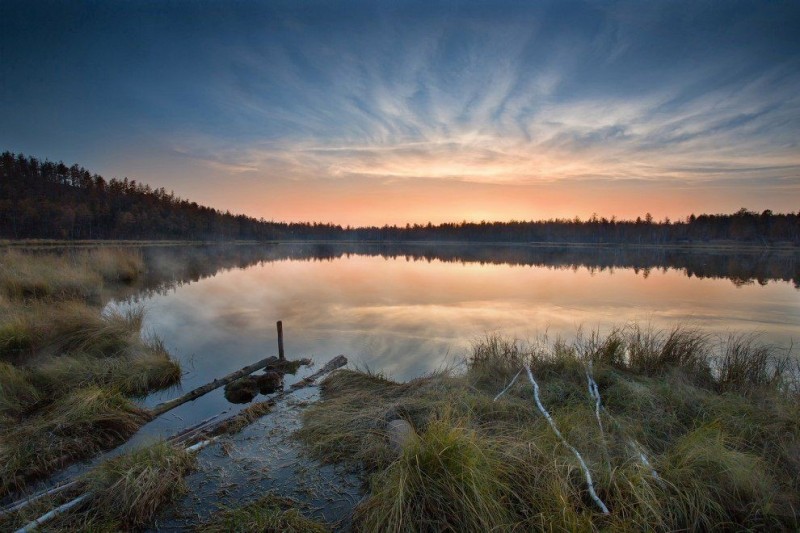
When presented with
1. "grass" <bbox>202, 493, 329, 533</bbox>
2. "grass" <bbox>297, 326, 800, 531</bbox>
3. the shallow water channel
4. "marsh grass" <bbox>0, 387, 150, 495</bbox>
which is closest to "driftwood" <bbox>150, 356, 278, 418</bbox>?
the shallow water channel

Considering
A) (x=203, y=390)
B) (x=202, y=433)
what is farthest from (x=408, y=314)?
(x=202, y=433)

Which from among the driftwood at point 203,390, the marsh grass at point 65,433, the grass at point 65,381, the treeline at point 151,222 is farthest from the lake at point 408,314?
the treeline at point 151,222

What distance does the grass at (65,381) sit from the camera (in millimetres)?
5500

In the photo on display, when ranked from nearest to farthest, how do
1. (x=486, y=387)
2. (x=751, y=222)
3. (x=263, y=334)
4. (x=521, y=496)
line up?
(x=521, y=496), (x=486, y=387), (x=263, y=334), (x=751, y=222)

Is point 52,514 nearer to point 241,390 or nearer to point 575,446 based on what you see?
point 241,390

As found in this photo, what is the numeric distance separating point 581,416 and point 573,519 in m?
2.77

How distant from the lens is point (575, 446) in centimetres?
487

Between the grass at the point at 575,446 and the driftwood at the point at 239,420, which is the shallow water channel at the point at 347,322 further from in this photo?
the grass at the point at 575,446

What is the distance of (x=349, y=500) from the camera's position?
15.8 ft

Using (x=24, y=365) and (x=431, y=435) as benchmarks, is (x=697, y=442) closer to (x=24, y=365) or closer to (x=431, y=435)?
(x=431, y=435)

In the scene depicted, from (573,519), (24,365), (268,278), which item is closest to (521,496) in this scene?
(573,519)

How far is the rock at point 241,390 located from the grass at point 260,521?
13.6ft

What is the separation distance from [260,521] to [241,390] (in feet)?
15.9

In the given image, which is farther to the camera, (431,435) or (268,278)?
(268,278)
